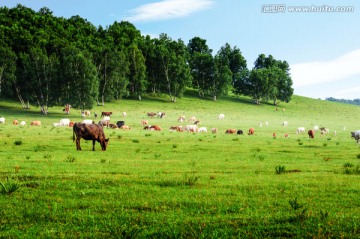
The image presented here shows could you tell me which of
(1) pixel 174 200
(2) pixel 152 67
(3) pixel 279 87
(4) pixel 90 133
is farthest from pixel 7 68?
(3) pixel 279 87

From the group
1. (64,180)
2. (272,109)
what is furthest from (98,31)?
(64,180)

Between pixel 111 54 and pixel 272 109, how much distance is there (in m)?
53.1

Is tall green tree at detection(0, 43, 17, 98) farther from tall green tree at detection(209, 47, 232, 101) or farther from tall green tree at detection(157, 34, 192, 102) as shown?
tall green tree at detection(209, 47, 232, 101)

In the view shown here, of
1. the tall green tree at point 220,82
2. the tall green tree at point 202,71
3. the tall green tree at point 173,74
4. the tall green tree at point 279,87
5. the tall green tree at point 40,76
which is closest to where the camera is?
the tall green tree at point 40,76

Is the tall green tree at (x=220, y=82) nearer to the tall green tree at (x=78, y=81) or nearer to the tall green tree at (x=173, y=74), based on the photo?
the tall green tree at (x=173, y=74)

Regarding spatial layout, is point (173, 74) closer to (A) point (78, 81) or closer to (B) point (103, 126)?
(A) point (78, 81)

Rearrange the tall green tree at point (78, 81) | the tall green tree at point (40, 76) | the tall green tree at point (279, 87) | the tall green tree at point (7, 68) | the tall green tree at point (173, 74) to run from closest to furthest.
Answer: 1. the tall green tree at point (7, 68)
2. the tall green tree at point (78, 81)
3. the tall green tree at point (40, 76)
4. the tall green tree at point (173, 74)
5. the tall green tree at point (279, 87)

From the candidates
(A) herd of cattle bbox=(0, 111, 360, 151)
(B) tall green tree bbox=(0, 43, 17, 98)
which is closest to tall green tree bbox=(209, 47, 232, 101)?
(A) herd of cattle bbox=(0, 111, 360, 151)

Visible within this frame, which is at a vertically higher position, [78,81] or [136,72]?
[136,72]

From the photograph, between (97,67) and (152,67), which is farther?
(152,67)

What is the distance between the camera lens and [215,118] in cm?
8019

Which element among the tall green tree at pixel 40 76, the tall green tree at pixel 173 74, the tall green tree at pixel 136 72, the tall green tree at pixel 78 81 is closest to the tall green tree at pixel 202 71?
the tall green tree at pixel 173 74

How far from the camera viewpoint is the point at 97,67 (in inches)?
3359

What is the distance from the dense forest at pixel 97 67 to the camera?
69500 millimetres
